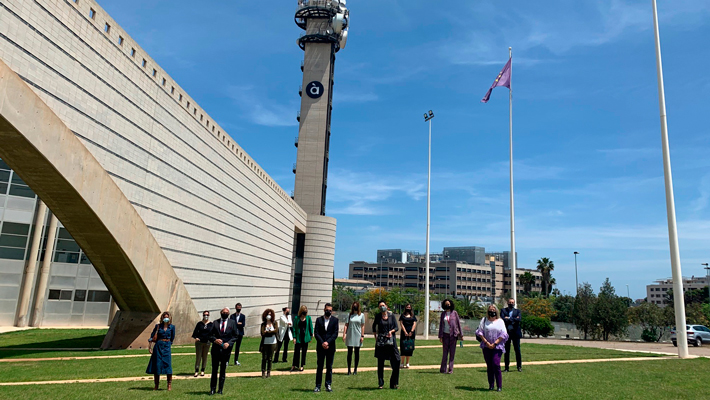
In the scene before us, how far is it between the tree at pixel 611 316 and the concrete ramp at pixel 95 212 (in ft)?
109

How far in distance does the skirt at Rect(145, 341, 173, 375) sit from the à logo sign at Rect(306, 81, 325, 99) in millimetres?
52257

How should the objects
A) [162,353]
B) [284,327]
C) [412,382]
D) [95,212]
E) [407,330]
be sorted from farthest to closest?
1. [95,212]
2. [284,327]
3. [407,330]
4. [412,382]
5. [162,353]

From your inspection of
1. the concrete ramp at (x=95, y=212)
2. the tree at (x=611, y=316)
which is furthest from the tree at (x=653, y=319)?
the concrete ramp at (x=95, y=212)

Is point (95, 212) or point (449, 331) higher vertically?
point (95, 212)

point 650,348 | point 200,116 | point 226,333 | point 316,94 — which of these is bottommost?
point 650,348

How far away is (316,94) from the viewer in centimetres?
5834

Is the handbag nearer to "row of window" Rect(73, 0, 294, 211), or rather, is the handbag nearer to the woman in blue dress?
the woman in blue dress

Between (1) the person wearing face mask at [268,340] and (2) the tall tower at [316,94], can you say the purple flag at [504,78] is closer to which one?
(1) the person wearing face mask at [268,340]

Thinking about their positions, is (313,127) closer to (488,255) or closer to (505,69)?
(505,69)

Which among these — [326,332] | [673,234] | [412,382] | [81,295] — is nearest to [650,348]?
[673,234]

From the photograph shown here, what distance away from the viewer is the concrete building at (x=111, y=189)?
1299 centimetres

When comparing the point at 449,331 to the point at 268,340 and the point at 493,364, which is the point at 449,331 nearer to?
the point at 493,364

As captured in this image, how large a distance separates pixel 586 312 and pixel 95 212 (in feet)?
130

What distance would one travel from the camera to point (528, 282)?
322ft
